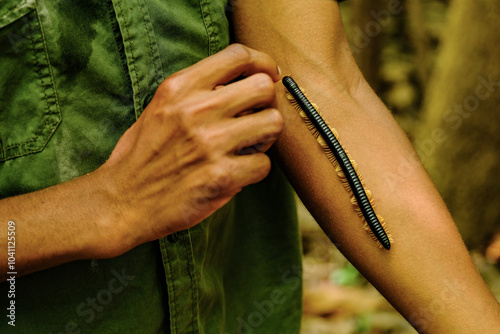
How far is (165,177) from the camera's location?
0.82 metres

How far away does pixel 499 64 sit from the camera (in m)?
2.68

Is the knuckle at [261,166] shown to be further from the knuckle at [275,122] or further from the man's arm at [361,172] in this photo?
the man's arm at [361,172]

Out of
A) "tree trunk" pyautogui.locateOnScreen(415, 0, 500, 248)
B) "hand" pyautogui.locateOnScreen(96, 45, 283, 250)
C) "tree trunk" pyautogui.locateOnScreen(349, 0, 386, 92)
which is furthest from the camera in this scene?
"tree trunk" pyautogui.locateOnScreen(349, 0, 386, 92)

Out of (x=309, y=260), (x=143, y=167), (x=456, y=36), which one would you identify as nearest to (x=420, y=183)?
(x=143, y=167)

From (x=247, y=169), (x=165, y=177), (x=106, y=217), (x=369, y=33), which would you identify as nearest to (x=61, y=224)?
(x=106, y=217)

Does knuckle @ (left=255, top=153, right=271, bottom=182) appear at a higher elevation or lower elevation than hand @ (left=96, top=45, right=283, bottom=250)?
lower

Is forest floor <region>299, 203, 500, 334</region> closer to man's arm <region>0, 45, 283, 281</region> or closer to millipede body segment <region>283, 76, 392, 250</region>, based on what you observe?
millipede body segment <region>283, 76, 392, 250</region>

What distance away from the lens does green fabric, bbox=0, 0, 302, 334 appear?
2.84 ft

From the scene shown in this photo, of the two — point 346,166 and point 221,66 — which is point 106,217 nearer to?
point 221,66

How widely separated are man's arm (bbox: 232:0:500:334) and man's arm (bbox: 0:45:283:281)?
0.93 feet

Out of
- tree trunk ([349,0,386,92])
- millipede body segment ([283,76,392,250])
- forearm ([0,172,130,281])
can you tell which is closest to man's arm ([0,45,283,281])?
forearm ([0,172,130,281])

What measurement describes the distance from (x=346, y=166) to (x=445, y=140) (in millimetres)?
2192

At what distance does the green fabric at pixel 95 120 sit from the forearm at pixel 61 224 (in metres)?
0.03

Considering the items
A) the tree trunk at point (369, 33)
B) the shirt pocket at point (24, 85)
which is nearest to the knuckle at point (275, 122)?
the shirt pocket at point (24, 85)
